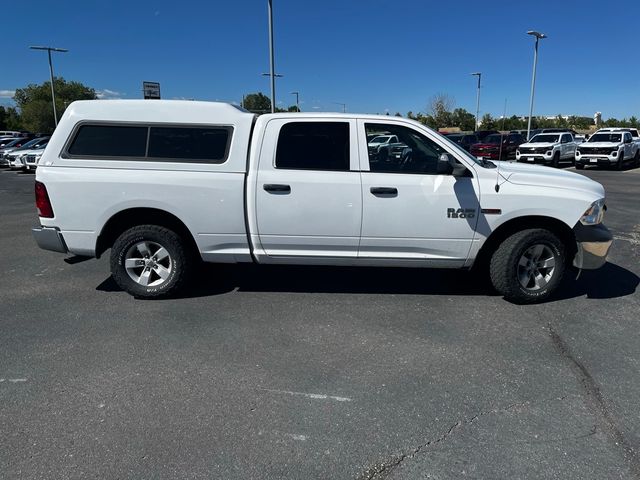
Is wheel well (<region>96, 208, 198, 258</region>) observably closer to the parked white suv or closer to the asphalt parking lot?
the asphalt parking lot

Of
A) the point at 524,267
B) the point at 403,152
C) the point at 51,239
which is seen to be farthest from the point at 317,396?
the point at 51,239

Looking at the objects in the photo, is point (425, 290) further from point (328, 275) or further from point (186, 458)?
point (186, 458)

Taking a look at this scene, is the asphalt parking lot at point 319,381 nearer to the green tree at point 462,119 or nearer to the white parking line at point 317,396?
the white parking line at point 317,396

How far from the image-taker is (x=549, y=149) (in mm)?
22719

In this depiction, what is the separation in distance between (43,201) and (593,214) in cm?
541

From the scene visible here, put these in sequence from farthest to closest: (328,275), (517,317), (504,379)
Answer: (328,275), (517,317), (504,379)

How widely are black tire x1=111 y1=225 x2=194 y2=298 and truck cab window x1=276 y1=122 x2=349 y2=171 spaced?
1.35 metres

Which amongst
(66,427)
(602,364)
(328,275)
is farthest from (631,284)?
(66,427)

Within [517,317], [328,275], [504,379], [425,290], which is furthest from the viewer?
[328,275]

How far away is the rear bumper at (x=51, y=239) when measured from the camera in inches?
189

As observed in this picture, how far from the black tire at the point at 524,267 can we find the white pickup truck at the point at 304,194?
0.01 m

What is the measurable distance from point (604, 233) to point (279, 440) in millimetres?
3810

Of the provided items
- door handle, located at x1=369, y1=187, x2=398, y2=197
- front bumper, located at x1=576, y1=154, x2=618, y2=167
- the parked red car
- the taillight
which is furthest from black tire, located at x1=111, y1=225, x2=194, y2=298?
front bumper, located at x1=576, y1=154, x2=618, y2=167

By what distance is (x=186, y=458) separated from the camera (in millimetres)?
2598
